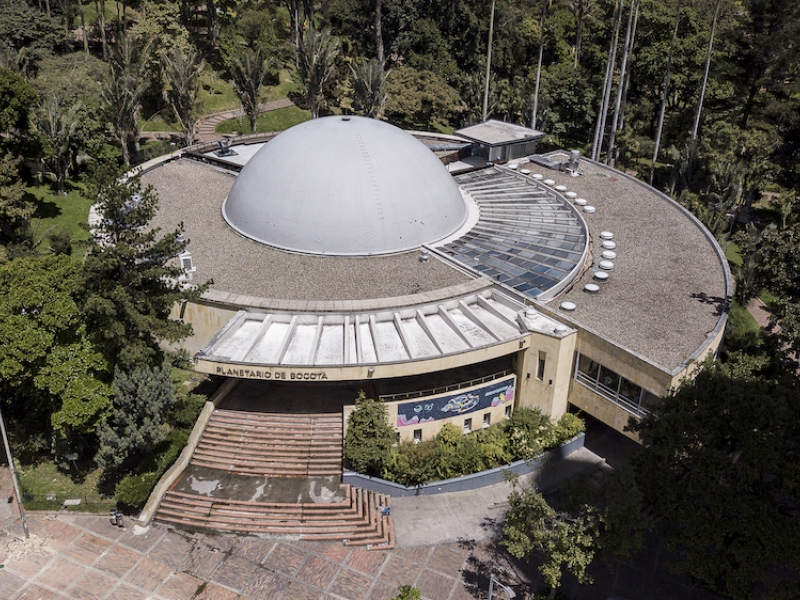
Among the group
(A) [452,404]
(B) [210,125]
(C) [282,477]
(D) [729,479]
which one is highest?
(B) [210,125]

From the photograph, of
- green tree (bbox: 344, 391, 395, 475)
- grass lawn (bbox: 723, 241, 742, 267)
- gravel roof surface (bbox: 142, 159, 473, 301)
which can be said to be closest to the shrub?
green tree (bbox: 344, 391, 395, 475)

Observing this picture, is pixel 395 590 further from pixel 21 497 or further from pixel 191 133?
pixel 191 133

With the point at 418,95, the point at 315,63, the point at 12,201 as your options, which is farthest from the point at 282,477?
the point at 418,95

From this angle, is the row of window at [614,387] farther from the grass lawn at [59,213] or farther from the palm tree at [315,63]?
the palm tree at [315,63]

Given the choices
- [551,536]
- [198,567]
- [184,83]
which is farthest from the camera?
[184,83]

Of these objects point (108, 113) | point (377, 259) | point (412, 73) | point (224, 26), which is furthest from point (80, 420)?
point (224, 26)

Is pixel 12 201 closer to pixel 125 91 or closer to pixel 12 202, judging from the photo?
pixel 12 202
